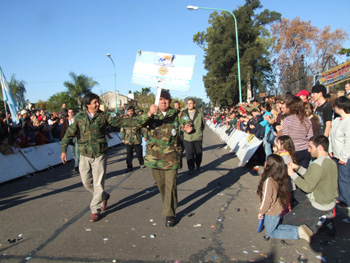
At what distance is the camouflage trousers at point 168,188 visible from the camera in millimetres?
4199

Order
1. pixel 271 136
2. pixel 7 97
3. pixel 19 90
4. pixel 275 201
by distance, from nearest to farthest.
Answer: pixel 275 201, pixel 271 136, pixel 7 97, pixel 19 90

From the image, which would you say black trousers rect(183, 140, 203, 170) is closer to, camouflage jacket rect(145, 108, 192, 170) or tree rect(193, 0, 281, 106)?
camouflage jacket rect(145, 108, 192, 170)

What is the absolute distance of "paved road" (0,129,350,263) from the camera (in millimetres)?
3322

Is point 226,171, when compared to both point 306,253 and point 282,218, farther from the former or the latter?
point 306,253

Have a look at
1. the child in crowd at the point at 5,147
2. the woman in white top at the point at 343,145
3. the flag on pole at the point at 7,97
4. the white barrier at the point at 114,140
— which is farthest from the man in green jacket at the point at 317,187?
the white barrier at the point at 114,140

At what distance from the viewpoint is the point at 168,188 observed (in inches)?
169

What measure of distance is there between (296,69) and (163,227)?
25.9 metres

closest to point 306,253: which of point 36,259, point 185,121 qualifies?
point 185,121

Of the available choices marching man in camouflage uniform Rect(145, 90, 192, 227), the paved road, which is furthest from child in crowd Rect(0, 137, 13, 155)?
marching man in camouflage uniform Rect(145, 90, 192, 227)

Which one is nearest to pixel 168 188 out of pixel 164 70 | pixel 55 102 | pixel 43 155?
pixel 164 70

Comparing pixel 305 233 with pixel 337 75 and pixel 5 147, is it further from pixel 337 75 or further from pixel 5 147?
pixel 337 75

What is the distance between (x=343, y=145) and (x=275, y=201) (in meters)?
1.76

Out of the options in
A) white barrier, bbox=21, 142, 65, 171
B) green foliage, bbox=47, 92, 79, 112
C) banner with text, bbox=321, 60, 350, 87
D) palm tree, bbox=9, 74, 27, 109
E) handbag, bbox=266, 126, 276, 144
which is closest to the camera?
handbag, bbox=266, 126, 276, 144

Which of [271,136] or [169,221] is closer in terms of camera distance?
[169,221]
